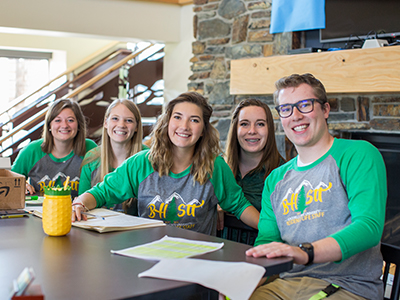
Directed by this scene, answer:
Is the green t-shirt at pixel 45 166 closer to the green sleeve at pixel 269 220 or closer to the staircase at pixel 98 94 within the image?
the green sleeve at pixel 269 220

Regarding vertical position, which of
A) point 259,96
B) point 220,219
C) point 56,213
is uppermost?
point 259,96

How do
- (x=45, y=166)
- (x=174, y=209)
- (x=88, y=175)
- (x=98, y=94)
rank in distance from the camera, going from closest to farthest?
(x=174, y=209)
(x=88, y=175)
(x=45, y=166)
(x=98, y=94)

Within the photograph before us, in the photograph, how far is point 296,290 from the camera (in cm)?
160

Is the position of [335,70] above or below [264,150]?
above

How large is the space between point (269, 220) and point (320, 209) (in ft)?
0.75

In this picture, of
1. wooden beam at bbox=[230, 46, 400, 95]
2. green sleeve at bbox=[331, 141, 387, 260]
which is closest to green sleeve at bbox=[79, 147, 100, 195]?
green sleeve at bbox=[331, 141, 387, 260]

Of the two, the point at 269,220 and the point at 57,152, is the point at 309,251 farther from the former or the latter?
the point at 57,152

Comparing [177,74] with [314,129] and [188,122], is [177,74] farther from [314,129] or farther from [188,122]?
[314,129]

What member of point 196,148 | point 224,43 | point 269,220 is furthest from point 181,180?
point 224,43

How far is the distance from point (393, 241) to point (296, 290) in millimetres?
2343

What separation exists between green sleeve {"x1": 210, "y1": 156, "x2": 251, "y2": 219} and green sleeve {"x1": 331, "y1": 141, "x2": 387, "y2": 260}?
23.6 inches

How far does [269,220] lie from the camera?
179 centimetres

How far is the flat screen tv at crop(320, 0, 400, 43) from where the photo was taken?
3.48 meters

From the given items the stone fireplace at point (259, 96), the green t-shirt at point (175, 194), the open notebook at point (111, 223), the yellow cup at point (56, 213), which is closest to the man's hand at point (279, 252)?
the open notebook at point (111, 223)
